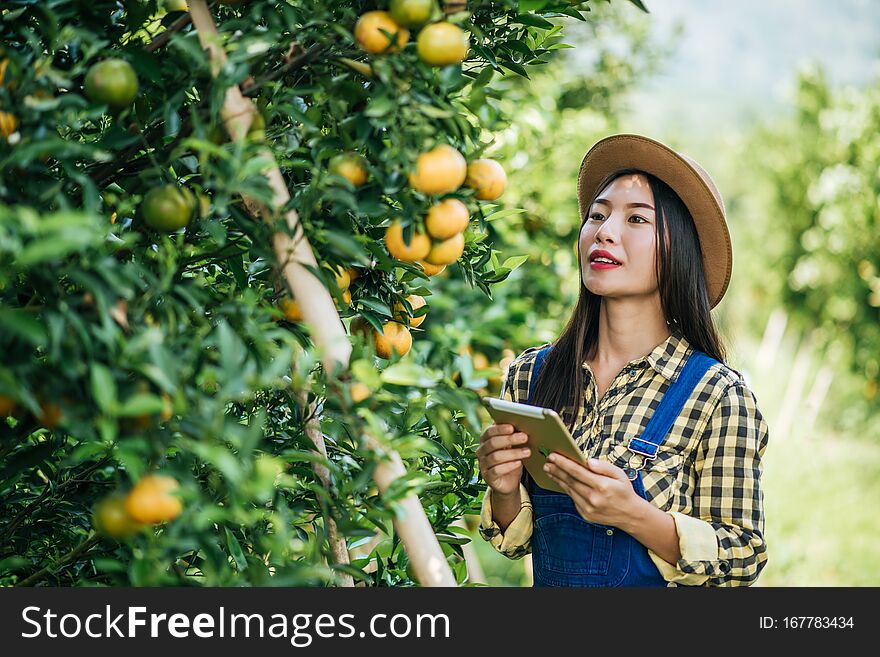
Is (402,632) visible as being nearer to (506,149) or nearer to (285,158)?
(285,158)

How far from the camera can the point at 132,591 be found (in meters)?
1.15

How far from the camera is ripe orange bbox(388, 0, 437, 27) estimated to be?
1.14m

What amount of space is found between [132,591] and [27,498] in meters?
0.44

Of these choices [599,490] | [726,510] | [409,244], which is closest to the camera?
[409,244]

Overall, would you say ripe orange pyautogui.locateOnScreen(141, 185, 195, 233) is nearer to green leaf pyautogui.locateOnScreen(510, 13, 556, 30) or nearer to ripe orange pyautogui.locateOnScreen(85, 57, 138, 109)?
ripe orange pyautogui.locateOnScreen(85, 57, 138, 109)

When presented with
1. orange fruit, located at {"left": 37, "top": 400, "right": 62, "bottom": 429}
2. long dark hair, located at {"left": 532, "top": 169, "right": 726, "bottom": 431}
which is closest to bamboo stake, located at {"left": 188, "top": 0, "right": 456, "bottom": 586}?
orange fruit, located at {"left": 37, "top": 400, "right": 62, "bottom": 429}

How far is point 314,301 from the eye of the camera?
1.21 m

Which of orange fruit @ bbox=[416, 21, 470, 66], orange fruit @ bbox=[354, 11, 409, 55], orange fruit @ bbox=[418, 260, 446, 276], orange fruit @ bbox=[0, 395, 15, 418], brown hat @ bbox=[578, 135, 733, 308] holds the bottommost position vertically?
orange fruit @ bbox=[0, 395, 15, 418]

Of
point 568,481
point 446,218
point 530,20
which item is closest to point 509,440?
point 568,481

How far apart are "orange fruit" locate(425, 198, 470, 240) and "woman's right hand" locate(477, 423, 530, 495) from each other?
43 cm

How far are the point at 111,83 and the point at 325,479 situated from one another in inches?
24.2

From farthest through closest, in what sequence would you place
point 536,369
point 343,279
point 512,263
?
point 536,369
point 512,263
point 343,279

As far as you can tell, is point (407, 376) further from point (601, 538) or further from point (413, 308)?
point (601, 538)

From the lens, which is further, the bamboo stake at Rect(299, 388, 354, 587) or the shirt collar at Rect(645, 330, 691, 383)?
the shirt collar at Rect(645, 330, 691, 383)
